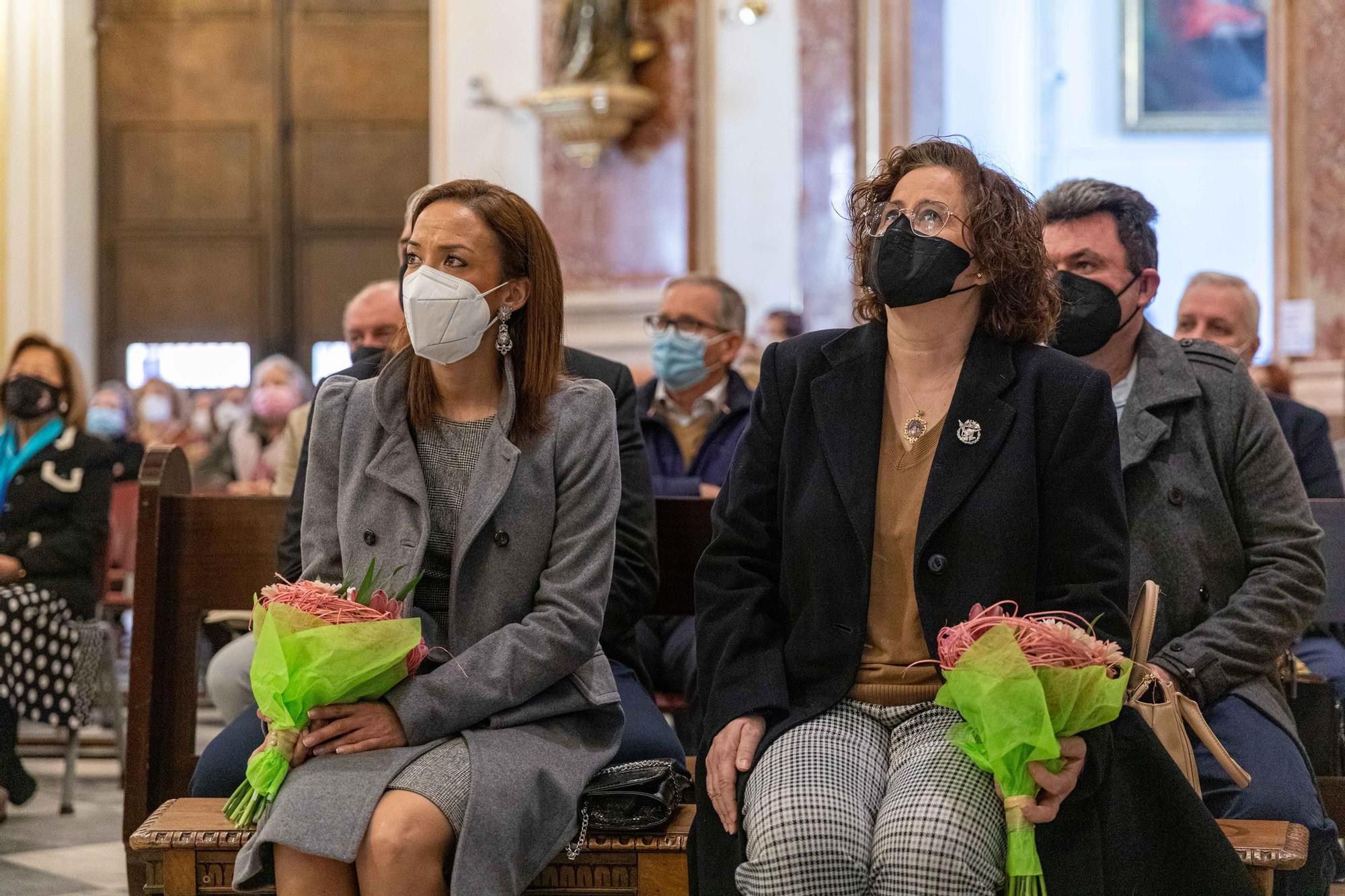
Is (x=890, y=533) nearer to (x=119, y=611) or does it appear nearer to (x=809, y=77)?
(x=119, y=611)

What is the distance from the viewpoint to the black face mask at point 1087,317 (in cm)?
311

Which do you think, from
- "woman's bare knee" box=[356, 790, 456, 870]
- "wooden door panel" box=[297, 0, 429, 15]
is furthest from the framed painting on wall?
"woman's bare knee" box=[356, 790, 456, 870]

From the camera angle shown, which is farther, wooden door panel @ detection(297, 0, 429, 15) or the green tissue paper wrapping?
wooden door panel @ detection(297, 0, 429, 15)

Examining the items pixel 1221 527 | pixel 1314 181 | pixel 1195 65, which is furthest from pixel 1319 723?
pixel 1195 65

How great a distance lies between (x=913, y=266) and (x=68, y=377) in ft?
11.9

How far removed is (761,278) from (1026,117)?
10.4 ft

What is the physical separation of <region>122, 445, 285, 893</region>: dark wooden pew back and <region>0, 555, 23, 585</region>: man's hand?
1.55 m

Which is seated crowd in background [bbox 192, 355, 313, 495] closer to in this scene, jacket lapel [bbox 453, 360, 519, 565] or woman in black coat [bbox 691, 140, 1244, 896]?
jacket lapel [bbox 453, 360, 519, 565]

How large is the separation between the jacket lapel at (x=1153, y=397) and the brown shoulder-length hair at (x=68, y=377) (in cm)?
352

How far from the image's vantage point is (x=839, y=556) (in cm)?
252

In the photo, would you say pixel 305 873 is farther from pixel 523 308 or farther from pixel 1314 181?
pixel 1314 181

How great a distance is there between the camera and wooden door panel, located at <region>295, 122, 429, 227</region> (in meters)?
11.8

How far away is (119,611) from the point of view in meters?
6.77

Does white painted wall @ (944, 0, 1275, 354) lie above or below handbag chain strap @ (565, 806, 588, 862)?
above
